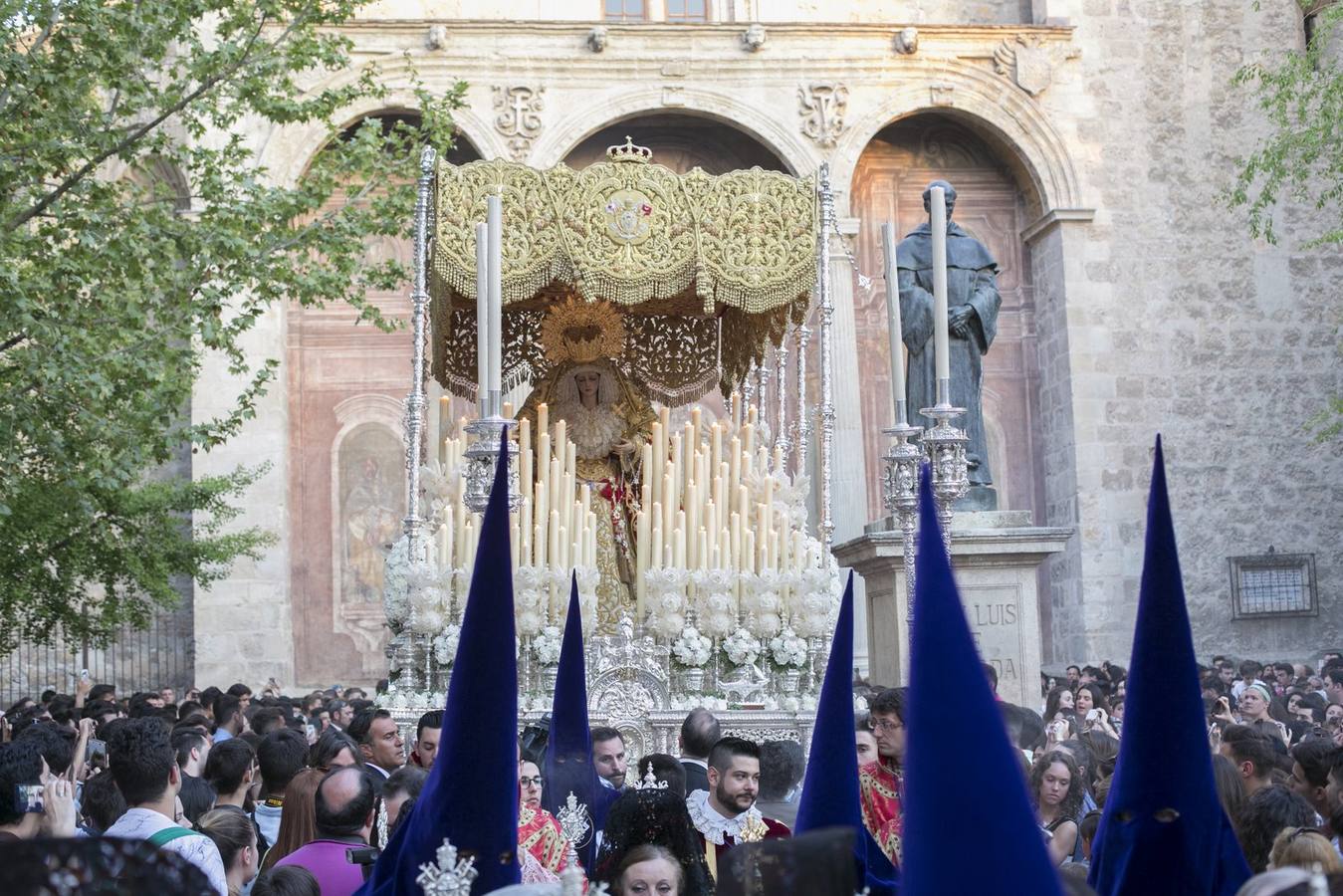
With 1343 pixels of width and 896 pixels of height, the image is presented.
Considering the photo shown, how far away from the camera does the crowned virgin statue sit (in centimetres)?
1172

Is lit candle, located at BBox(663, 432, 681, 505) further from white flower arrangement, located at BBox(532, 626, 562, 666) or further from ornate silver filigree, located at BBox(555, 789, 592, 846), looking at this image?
ornate silver filigree, located at BBox(555, 789, 592, 846)

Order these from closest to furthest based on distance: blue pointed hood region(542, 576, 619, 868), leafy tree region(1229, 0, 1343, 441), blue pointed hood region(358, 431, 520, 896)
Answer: blue pointed hood region(358, 431, 520, 896) → blue pointed hood region(542, 576, 619, 868) → leafy tree region(1229, 0, 1343, 441)

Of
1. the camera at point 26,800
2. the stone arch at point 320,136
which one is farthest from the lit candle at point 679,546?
the stone arch at point 320,136

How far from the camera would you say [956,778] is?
9.50 ft

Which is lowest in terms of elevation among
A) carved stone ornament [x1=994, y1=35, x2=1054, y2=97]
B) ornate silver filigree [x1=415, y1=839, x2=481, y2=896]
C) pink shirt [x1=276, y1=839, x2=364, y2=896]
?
pink shirt [x1=276, y1=839, x2=364, y2=896]

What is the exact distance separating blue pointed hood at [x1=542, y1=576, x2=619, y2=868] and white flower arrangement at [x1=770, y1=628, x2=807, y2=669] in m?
4.20

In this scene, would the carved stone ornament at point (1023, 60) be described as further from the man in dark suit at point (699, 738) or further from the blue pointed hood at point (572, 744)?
the blue pointed hood at point (572, 744)

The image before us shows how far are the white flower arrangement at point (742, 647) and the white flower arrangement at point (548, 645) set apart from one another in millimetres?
1004

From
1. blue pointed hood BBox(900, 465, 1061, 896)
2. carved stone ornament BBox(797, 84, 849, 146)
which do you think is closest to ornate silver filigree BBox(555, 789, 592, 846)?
blue pointed hood BBox(900, 465, 1061, 896)

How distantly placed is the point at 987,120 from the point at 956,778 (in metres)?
20.6

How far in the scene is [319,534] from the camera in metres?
22.4

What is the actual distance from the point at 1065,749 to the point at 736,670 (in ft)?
12.6

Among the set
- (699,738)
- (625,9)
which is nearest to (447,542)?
(699,738)

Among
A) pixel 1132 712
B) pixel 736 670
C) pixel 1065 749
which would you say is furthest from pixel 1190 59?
pixel 1132 712
